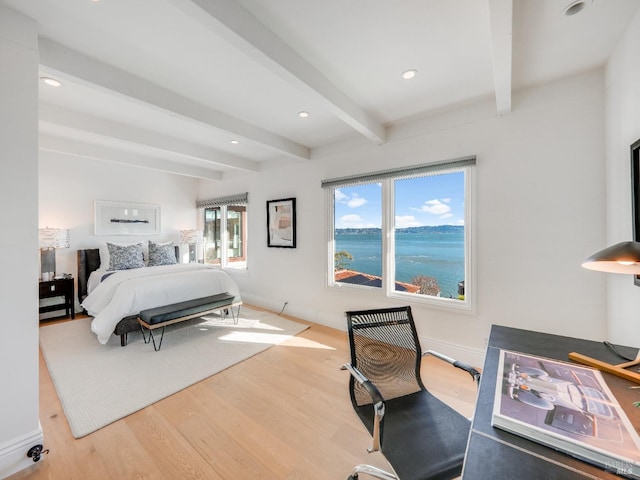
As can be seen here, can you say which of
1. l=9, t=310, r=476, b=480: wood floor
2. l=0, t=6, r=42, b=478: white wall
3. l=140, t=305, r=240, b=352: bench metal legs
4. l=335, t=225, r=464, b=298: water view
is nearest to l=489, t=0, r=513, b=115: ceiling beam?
l=335, t=225, r=464, b=298: water view

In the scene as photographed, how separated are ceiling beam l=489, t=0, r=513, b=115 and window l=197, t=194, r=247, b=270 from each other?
170 inches

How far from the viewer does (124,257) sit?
14.3 feet

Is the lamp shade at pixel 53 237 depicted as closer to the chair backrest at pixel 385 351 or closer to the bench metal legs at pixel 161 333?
the bench metal legs at pixel 161 333

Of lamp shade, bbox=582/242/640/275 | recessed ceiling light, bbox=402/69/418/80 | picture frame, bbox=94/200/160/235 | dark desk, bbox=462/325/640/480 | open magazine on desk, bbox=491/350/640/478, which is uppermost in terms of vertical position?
recessed ceiling light, bbox=402/69/418/80

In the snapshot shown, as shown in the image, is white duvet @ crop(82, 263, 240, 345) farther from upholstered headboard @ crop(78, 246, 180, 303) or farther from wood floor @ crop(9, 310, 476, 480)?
upholstered headboard @ crop(78, 246, 180, 303)

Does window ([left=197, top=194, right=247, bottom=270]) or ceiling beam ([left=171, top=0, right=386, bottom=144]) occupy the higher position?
ceiling beam ([left=171, top=0, right=386, bottom=144])

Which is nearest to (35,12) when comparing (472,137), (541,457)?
(541,457)

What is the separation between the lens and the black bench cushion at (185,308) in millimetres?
3021

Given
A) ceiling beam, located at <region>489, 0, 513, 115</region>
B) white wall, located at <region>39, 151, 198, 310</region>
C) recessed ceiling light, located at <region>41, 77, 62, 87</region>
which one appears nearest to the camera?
ceiling beam, located at <region>489, 0, 513, 115</region>

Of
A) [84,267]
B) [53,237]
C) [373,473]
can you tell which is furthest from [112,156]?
[373,473]

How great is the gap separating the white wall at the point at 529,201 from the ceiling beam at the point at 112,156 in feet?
11.2

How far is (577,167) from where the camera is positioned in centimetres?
217

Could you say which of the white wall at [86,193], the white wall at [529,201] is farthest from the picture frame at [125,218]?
the white wall at [529,201]

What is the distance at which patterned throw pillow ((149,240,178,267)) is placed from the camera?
4.71m
